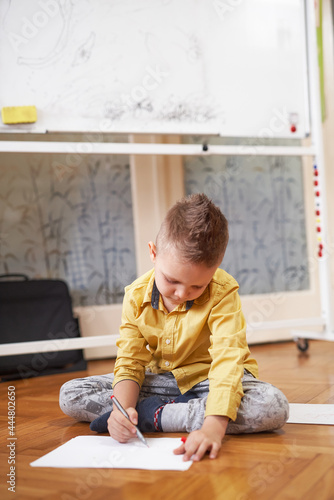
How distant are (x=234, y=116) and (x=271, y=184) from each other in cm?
54

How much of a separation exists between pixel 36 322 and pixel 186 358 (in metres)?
0.93

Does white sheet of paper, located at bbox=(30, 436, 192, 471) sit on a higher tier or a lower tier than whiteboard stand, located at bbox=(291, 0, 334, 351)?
lower

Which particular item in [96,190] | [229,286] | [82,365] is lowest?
[82,365]

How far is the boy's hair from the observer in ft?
2.75

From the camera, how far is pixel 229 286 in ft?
3.17

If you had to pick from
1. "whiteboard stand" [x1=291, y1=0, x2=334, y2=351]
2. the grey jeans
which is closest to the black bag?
the grey jeans

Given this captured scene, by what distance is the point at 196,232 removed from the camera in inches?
33.1

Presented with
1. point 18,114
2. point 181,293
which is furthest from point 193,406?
point 18,114

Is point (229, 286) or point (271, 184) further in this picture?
point (271, 184)

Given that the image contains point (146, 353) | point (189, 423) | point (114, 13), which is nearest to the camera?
point (189, 423)

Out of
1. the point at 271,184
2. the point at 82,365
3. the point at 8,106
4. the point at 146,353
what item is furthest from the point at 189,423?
the point at 271,184

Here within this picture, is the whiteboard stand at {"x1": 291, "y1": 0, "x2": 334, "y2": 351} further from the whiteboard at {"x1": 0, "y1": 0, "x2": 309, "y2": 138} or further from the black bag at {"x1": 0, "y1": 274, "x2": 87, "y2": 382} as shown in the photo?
the black bag at {"x1": 0, "y1": 274, "x2": 87, "y2": 382}

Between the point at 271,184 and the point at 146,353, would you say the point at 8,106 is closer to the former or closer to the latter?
the point at 146,353

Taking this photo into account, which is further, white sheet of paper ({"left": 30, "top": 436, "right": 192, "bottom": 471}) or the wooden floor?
white sheet of paper ({"left": 30, "top": 436, "right": 192, "bottom": 471})
